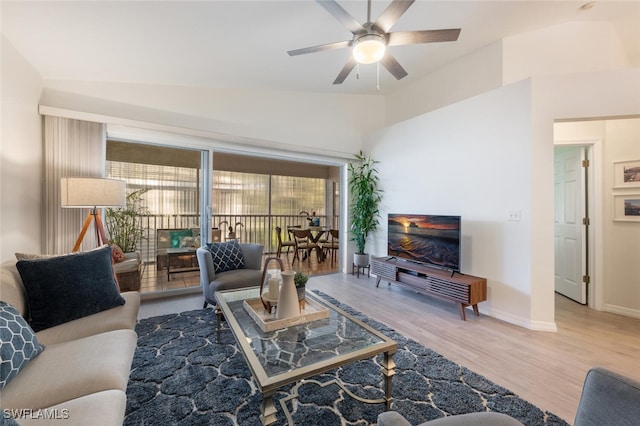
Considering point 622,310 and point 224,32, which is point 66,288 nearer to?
point 224,32

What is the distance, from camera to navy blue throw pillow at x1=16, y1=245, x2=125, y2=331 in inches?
66.2

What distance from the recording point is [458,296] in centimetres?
298

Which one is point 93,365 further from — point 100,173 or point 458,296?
point 458,296

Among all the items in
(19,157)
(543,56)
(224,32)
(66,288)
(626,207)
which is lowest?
(66,288)

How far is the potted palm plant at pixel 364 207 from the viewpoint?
4738 mm

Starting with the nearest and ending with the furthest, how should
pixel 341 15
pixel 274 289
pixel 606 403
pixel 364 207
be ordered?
pixel 606 403 → pixel 341 15 → pixel 274 289 → pixel 364 207

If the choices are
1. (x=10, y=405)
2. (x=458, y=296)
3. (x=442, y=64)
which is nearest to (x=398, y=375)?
(x=458, y=296)

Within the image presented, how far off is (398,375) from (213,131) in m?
3.59

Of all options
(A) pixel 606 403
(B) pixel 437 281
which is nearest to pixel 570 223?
(B) pixel 437 281

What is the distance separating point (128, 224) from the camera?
3.81 metres

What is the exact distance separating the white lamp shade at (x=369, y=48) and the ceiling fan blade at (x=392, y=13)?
0.26 feet

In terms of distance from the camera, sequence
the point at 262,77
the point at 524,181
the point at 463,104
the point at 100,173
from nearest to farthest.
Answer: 1. the point at 524,181
2. the point at 100,173
3. the point at 463,104
4. the point at 262,77

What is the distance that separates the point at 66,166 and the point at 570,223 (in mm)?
6155

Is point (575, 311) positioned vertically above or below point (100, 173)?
below
